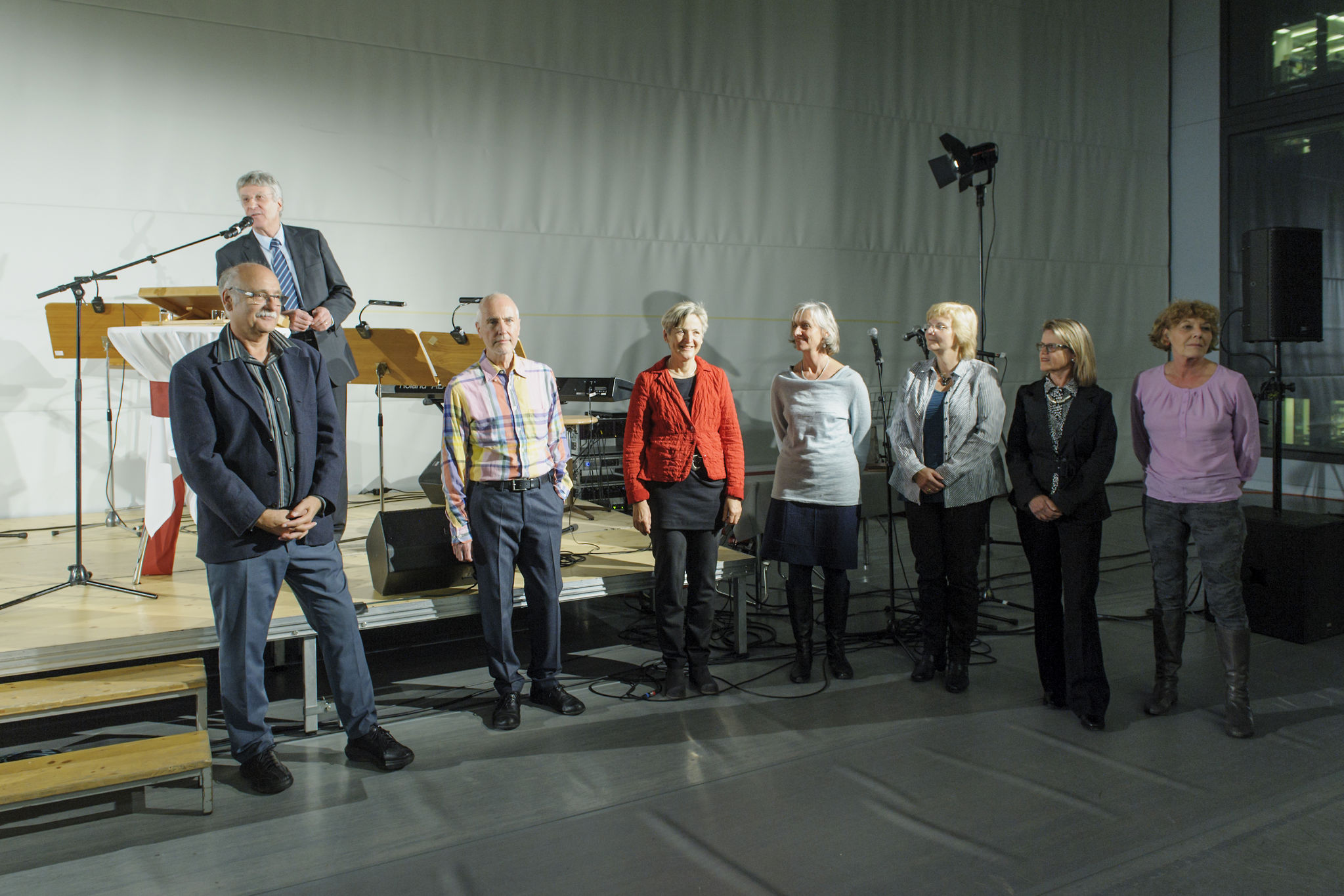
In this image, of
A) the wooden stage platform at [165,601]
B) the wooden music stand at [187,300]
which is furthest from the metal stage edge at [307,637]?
the wooden music stand at [187,300]

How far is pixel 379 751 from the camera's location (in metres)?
2.85

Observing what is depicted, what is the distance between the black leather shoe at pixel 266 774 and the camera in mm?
2697

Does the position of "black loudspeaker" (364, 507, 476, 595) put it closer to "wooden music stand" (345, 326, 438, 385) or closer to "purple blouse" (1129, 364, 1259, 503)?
"wooden music stand" (345, 326, 438, 385)

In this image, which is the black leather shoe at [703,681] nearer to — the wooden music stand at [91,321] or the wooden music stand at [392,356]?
the wooden music stand at [392,356]

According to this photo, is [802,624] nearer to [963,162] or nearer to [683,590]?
[683,590]

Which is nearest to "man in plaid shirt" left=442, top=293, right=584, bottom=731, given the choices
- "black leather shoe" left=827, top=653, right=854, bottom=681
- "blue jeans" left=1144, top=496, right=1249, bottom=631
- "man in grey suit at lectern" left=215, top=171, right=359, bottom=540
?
"man in grey suit at lectern" left=215, top=171, right=359, bottom=540

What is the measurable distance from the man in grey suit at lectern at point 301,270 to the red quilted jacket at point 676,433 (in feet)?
3.68

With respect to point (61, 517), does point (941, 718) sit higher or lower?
lower

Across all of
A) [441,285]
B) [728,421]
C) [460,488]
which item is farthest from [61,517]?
[728,421]

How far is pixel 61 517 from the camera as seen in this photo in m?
5.34

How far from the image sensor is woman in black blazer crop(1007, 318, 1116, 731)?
3076 millimetres

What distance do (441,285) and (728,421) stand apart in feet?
11.2

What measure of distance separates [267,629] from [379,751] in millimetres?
517

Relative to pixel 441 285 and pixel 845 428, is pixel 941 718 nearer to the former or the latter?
pixel 845 428
